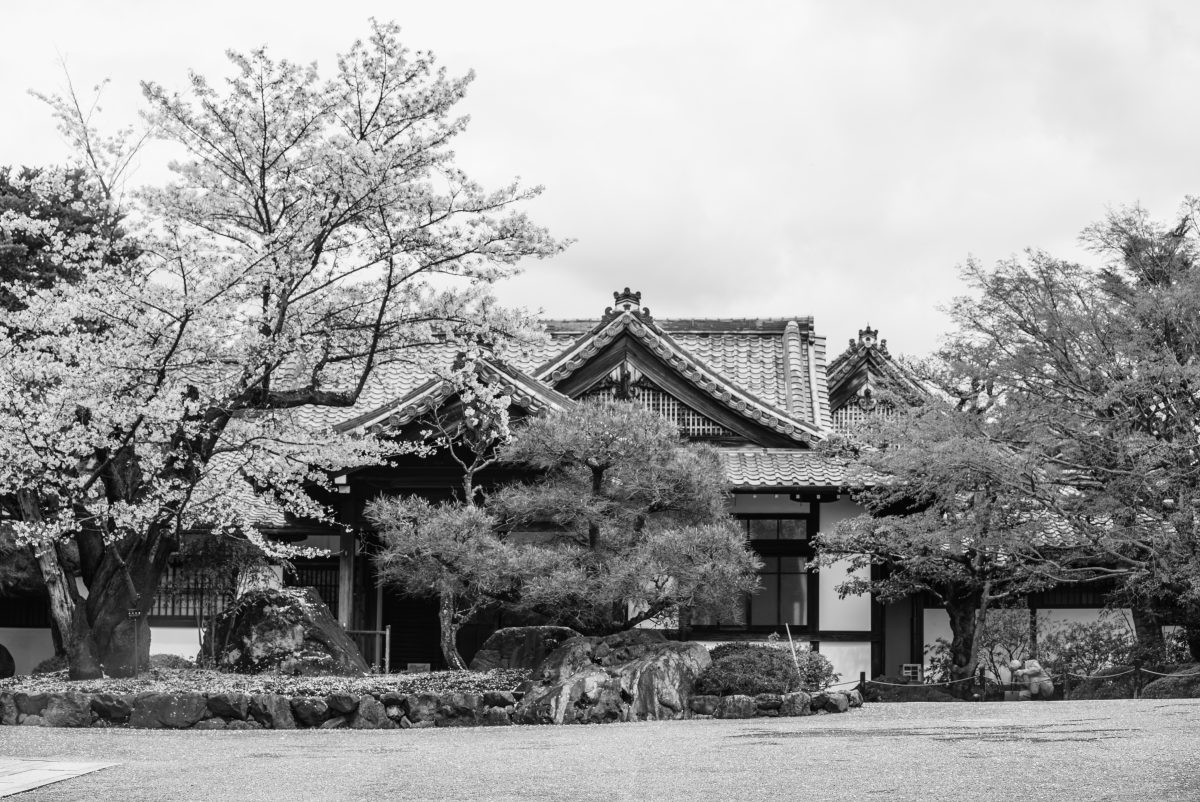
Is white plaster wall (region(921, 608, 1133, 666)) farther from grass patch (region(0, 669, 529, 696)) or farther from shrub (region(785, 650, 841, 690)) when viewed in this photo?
Result: grass patch (region(0, 669, 529, 696))

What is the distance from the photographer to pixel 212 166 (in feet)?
47.9

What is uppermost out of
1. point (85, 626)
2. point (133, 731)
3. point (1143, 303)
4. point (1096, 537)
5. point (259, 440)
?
point (1143, 303)

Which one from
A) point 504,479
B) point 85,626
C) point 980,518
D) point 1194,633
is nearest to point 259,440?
point 85,626

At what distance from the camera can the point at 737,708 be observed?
1450cm

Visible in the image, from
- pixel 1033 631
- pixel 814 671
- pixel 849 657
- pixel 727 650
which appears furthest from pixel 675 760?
pixel 1033 631

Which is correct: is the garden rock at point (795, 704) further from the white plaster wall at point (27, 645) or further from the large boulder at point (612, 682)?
the white plaster wall at point (27, 645)

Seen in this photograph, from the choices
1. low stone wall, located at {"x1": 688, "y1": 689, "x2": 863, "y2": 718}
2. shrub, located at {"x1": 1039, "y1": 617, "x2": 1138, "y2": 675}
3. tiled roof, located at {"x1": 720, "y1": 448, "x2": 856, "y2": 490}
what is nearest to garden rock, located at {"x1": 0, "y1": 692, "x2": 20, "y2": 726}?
low stone wall, located at {"x1": 688, "y1": 689, "x2": 863, "y2": 718}

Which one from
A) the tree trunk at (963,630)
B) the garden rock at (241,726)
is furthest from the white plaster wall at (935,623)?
the garden rock at (241,726)

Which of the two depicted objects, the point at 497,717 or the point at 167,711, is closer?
the point at 167,711

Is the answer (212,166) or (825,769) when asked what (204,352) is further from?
(825,769)

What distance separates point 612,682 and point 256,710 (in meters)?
3.83

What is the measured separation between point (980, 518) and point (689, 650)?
547cm

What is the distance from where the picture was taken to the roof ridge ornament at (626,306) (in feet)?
77.7

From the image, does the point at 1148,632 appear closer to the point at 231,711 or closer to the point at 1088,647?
the point at 1088,647
